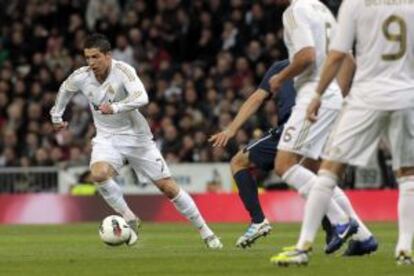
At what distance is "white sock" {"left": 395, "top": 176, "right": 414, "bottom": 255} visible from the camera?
35.6 feet

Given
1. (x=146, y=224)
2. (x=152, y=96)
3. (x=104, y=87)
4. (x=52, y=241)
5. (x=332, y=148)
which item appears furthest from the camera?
(x=152, y=96)

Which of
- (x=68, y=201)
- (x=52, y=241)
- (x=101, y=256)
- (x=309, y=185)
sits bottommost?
(x=68, y=201)

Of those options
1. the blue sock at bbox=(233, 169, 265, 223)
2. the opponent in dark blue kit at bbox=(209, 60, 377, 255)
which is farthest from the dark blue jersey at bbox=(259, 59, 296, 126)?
the blue sock at bbox=(233, 169, 265, 223)

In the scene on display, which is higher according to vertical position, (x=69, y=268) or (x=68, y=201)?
(x=69, y=268)

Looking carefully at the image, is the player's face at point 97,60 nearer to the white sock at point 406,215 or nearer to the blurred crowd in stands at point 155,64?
the white sock at point 406,215

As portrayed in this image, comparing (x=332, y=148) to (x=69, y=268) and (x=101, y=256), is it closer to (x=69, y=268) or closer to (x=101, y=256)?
(x=69, y=268)

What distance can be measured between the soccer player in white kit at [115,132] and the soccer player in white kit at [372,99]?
470cm

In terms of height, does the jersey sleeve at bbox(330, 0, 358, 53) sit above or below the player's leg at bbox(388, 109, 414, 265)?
above

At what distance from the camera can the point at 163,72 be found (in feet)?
92.1

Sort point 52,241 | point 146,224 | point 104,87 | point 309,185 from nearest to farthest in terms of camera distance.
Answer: point 309,185
point 104,87
point 52,241
point 146,224

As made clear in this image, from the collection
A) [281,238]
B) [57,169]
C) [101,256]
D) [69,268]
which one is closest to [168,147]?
[57,169]

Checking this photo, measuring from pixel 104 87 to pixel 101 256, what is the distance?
3119 millimetres

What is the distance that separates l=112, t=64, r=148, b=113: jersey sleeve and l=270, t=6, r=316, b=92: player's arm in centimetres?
311

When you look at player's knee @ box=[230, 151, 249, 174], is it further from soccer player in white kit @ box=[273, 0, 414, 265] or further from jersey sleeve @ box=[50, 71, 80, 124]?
soccer player in white kit @ box=[273, 0, 414, 265]
